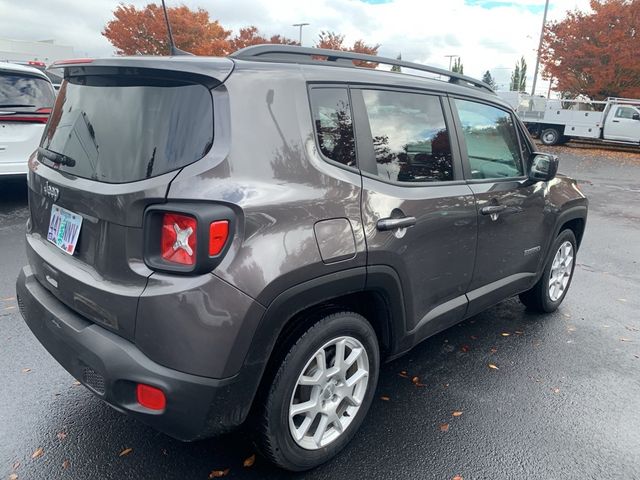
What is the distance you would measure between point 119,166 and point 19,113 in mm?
5775

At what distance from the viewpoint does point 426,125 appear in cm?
284

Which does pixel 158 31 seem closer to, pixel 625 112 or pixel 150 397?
pixel 625 112

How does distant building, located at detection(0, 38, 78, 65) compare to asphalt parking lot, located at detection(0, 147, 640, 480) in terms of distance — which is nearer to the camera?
asphalt parking lot, located at detection(0, 147, 640, 480)

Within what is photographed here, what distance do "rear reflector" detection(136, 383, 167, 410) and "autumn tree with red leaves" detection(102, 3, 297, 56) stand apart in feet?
98.3

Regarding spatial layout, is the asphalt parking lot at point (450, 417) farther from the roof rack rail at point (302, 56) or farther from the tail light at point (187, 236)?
the roof rack rail at point (302, 56)

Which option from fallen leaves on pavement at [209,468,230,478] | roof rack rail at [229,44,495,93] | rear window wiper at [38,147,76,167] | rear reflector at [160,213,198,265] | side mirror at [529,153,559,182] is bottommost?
fallen leaves on pavement at [209,468,230,478]

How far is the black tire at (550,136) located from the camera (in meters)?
23.2

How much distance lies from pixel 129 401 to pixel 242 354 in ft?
1.63

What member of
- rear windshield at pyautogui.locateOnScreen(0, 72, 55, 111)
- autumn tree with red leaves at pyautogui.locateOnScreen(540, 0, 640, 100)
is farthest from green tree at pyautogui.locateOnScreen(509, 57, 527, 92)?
rear windshield at pyautogui.locateOnScreen(0, 72, 55, 111)

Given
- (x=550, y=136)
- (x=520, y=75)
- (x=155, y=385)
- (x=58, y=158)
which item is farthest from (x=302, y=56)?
(x=520, y=75)

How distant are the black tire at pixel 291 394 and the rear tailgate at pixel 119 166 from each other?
2.13 ft

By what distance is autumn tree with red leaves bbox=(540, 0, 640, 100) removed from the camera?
77.9 ft

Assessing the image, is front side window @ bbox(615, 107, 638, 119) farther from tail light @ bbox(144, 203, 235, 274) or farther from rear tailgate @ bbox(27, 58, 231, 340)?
tail light @ bbox(144, 203, 235, 274)

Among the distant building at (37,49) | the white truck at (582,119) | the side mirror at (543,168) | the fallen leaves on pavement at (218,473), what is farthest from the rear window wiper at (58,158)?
the distant building at (37,49)
